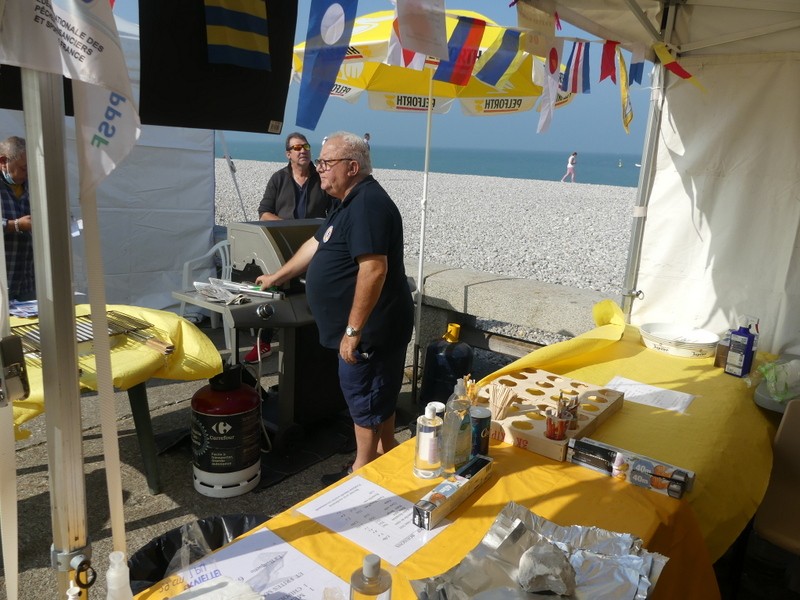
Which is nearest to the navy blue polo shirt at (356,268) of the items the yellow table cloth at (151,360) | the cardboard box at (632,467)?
the yellow table cloth at (151,360)

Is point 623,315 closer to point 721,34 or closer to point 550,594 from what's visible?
point 721,34

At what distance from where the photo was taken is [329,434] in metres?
3.76

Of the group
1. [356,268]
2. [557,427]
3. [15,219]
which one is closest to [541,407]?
[557,427]

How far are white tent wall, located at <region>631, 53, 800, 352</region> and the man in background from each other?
4.15m

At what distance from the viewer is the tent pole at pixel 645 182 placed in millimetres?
3721

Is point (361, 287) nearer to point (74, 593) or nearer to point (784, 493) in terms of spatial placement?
point (74, 593)

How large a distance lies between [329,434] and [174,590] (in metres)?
2.54

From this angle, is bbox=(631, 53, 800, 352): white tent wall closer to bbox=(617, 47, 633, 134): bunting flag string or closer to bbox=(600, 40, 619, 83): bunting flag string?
bbox=(617, 47, 633, 134): bunting flag string

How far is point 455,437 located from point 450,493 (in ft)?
0.61

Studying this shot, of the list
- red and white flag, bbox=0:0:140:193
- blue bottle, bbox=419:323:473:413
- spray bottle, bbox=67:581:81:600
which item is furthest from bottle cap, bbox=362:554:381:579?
blue bottle, bbox=419:323:473:413

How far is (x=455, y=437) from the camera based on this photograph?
1.72m

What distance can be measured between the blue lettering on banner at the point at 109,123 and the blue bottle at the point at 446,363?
3251 millimetres

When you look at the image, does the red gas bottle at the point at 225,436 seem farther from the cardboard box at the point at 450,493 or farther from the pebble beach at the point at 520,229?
the pebble beach at the point at 520,229

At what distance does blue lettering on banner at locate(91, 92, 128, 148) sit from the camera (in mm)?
1070
